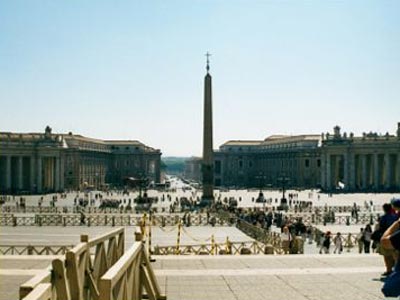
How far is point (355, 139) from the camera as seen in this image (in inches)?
5266

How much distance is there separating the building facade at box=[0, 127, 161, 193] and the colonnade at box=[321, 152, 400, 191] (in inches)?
1839

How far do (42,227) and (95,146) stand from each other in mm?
126253

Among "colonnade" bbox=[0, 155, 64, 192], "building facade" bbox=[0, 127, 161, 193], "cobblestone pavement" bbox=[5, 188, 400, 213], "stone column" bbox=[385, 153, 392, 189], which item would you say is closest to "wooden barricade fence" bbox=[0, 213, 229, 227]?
"cobblestone pavement" bbox=[5, 188, 400, 213]

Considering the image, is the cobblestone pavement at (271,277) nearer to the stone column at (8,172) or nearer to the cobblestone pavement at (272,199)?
the cobblestone pavement at (272,199)

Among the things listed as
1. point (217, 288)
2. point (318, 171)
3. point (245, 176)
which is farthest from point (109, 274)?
point (245, 176)

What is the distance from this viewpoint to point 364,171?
130 meters

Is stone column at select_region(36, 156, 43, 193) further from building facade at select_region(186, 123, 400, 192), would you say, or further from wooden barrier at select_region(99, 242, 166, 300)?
wooden barrier at select_region(99, 242, 166, 300)

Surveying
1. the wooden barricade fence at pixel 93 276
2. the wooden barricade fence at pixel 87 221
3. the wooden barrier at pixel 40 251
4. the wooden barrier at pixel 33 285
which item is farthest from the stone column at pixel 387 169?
the wooden barrier at pixel 33 285

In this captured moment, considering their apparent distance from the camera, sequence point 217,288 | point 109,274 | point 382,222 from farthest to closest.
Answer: point 382,222 < point 217,288 < point 109,274

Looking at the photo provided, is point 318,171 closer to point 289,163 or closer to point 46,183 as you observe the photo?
point 289,163

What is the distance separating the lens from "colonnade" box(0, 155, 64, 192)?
11788 cm

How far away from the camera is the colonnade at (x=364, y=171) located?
126 meters

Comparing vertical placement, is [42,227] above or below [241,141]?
below

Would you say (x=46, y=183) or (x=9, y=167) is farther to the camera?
(x=46, y=183)
